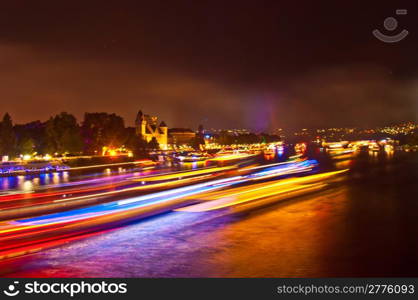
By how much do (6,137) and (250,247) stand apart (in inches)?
2097

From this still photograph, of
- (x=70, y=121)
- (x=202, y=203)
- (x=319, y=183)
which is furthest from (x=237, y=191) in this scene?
(x=70, y=121)

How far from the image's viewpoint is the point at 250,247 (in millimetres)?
9422

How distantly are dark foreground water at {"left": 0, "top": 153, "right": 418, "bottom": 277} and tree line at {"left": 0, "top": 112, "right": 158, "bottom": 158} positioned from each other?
48.8 metres

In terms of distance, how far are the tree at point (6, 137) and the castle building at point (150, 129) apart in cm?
9802

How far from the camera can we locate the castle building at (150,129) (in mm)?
162000

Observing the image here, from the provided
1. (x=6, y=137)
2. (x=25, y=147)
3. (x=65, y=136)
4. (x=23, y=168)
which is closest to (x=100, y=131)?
(x=65, y=136)

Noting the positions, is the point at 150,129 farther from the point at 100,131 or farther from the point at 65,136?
the point at 65,136

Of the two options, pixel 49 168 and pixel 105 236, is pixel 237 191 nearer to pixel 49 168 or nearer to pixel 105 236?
pixel 105 236

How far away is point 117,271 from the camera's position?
773 cm

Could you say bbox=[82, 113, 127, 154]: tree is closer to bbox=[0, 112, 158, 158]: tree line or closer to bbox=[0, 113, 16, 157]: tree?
bbox=[0, 112, 158, 158]: tree line

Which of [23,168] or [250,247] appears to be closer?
[250,247]

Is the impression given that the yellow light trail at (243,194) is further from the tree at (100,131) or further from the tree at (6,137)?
the tree at (100,131)

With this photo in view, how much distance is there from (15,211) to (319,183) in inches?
625

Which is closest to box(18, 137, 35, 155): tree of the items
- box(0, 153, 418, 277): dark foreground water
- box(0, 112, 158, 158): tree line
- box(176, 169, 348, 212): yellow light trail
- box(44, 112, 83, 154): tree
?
box(0, 112, 158, 158): tree line
